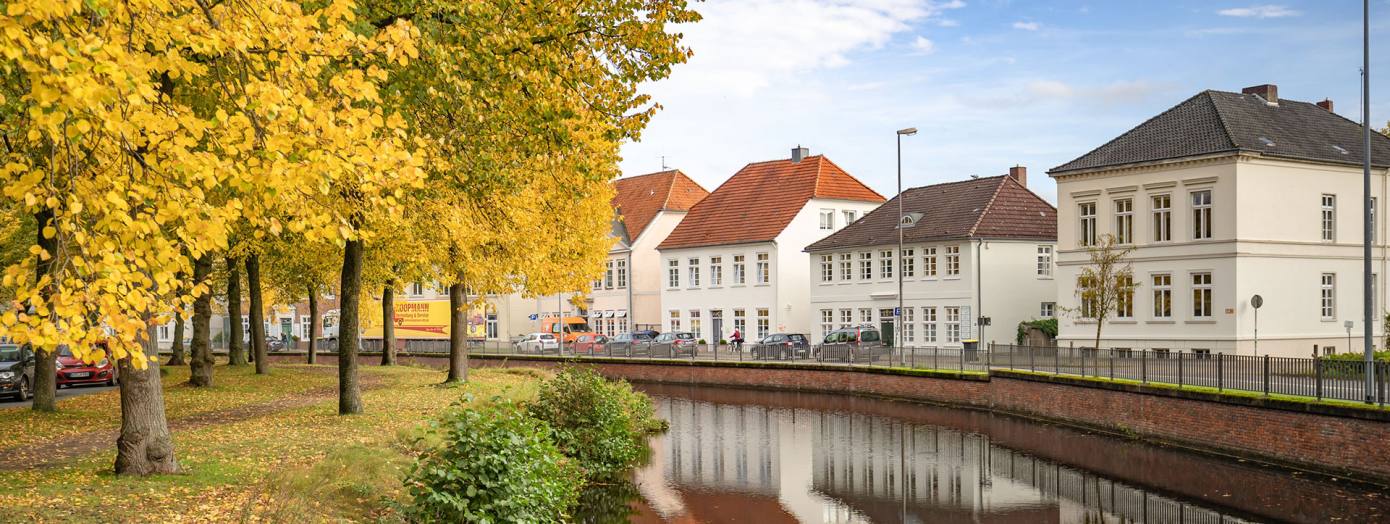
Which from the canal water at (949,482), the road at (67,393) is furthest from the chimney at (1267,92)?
the road at (67,393)

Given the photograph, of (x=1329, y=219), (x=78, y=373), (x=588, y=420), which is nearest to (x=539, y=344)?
(x=78, y=373)

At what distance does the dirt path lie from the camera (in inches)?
587

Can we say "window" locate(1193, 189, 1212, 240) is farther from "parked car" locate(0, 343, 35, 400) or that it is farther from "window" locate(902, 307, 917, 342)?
"parked car" locate(0, 343, 35, 400)

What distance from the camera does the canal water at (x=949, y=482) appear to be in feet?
57.6

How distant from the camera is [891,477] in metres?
21.7

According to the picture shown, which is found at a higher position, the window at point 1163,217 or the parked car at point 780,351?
the window at point 1163,217

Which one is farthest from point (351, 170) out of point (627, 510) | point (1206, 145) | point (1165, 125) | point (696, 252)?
point (696, 252)

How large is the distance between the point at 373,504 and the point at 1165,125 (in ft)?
115

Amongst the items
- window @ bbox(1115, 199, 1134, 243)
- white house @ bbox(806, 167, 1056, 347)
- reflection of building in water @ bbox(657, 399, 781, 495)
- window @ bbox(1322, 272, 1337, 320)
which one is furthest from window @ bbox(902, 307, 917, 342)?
reflection of building in water @ bbox(657, 399, 781, 495)

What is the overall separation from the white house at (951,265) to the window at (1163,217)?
8.85 meters

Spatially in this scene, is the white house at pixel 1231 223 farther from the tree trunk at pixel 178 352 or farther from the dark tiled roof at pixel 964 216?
the tree trunk at pixel 178 352

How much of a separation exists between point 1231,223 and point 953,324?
14494 mm

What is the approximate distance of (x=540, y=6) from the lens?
1545 cm

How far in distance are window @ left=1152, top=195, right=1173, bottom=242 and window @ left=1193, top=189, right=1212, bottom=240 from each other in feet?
2.51
